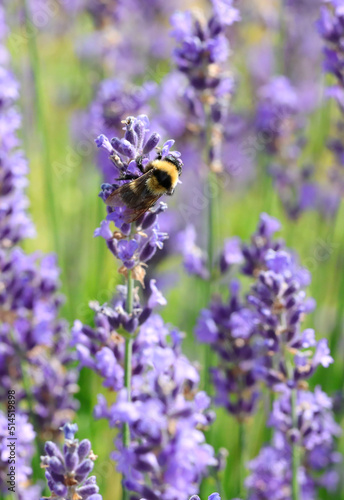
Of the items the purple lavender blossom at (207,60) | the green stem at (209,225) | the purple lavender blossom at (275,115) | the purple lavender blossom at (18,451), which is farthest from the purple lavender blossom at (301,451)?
the purple lavender blossom at (275,115)

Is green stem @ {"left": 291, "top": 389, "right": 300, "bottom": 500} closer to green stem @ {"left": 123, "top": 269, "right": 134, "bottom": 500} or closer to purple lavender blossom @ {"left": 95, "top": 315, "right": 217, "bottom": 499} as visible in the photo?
purple lavender blossom @ {"left": 95, "top": 315, "right": 217, "bottom": 499}

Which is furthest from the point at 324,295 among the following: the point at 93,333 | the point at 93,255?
the point at 93,333

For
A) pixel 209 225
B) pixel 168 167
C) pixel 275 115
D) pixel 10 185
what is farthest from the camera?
pixel 275 115

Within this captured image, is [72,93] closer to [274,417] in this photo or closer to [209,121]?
[209,121]

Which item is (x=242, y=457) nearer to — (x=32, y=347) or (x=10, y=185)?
(x=32, y=347)

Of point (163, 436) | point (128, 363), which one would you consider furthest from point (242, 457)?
point (163, 436)

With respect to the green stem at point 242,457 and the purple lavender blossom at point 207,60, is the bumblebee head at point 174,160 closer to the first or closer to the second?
the purple lavender blossom at point 207,60
